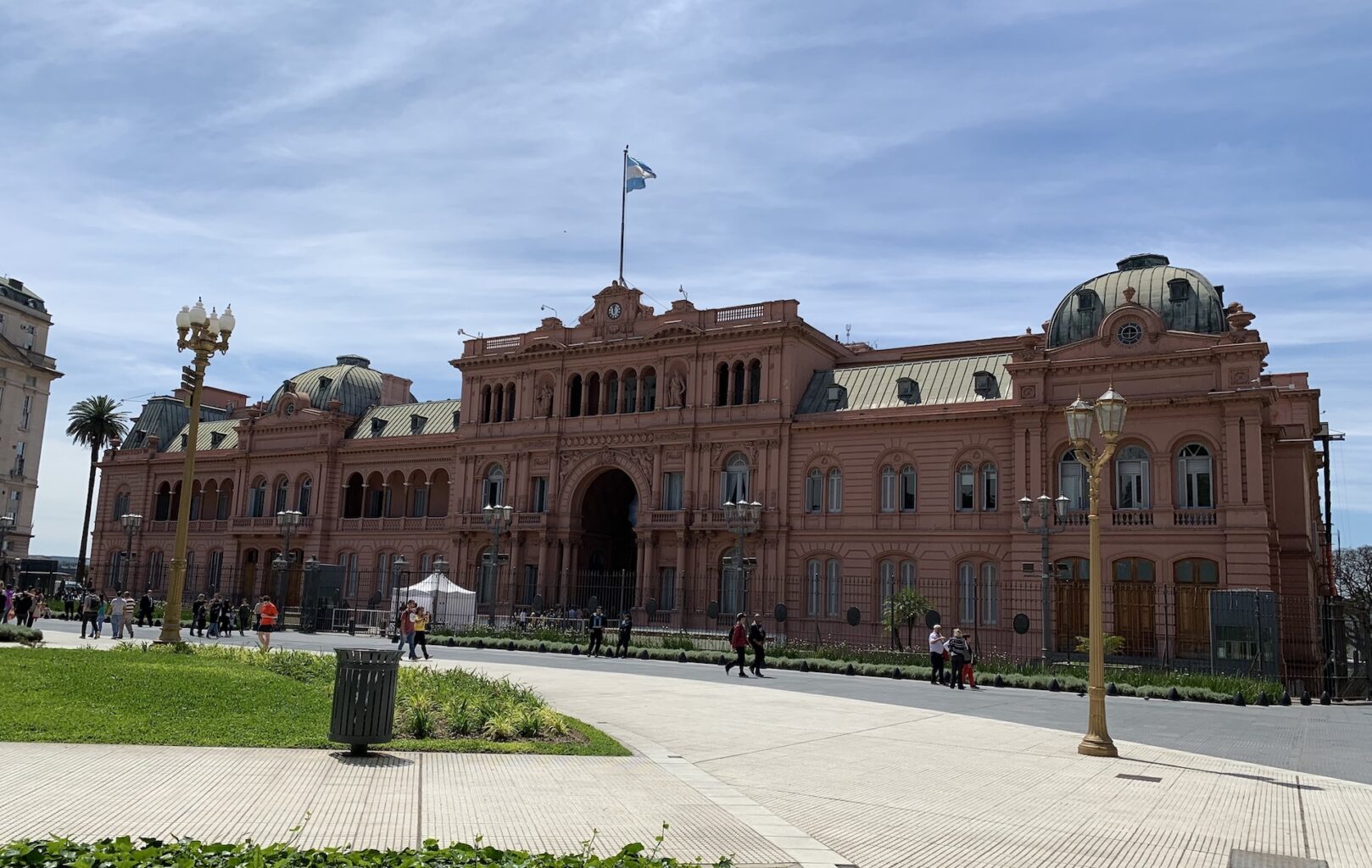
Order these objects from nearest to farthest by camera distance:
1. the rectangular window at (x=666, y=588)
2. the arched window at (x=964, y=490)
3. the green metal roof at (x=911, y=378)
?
1. the arched window at (x=964, y=490)
2. the green metal roof at (x=911, y=378)
3. the rectangular window at (x=666, y=588)

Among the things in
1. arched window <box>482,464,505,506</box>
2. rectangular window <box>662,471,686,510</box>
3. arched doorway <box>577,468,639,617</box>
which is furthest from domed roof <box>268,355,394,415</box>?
rectangular window <box>662,471,686,510</box>

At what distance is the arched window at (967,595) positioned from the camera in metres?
44.4

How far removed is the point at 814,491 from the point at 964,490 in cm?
716

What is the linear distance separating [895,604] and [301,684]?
2864 cm

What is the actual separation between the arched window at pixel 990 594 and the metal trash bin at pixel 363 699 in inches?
1401

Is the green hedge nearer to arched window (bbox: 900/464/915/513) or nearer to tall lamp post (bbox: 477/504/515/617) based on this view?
tall lamp post (bbox: 477/504/515/617)

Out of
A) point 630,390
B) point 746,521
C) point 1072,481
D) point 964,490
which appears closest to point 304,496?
point 630,390

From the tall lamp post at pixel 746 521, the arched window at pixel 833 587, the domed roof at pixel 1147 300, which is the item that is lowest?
the arched window at pixel 833 587

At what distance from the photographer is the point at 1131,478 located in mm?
41594

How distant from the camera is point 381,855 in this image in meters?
6.58

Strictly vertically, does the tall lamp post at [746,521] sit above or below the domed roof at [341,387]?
below

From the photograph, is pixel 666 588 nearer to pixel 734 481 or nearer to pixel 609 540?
pixel 734 481

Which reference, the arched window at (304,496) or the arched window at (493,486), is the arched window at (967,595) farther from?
the arched window at (304,496)

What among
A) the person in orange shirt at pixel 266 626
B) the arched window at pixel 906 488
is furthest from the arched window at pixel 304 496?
the arched window at pixel 906 488
